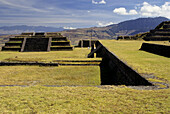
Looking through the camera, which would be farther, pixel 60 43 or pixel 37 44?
pixel 60 43

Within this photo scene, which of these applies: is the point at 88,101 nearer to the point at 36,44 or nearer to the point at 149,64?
the point at 149,64

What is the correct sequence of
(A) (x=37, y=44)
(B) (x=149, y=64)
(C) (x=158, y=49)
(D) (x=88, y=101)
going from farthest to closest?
1. (A) (x=37, y=44)
2. (C) (x=158, y=49)
3. (B) (x=149, y=64)
4. (D) (x=88, y=101)

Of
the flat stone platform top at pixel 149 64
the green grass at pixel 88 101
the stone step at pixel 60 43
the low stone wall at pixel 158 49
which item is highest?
the stone step at pixel 60 43

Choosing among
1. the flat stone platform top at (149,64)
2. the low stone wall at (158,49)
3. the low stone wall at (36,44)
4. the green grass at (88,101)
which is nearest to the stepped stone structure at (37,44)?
the low stone wall at (36,44)

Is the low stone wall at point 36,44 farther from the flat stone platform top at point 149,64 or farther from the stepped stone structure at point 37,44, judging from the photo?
the flat stone platform top at point 149,64

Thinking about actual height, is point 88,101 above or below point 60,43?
below

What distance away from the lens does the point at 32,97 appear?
246 inches

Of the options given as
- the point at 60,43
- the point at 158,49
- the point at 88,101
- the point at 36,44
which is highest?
the point at 60,43

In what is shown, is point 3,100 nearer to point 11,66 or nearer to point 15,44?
point 11,66

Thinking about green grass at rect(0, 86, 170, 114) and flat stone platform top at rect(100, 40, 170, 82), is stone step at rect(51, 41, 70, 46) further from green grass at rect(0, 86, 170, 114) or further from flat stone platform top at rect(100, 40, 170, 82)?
green grass at rect(0, 86, 170, 114)

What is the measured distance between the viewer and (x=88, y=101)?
566 centimetres

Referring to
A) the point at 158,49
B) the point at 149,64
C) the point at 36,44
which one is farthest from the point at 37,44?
the point at 149,64

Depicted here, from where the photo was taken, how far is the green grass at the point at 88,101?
4898mm

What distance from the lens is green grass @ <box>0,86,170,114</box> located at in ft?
16.1
